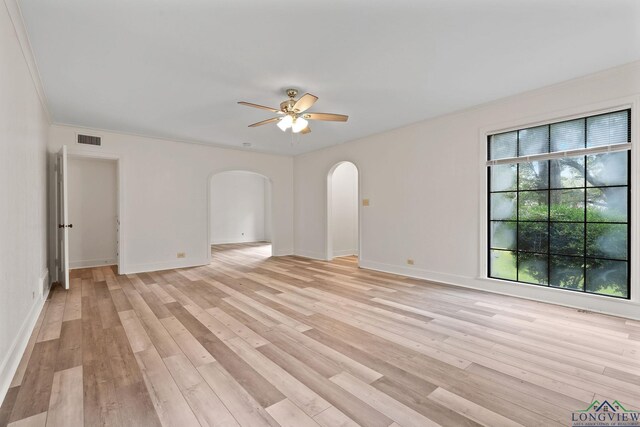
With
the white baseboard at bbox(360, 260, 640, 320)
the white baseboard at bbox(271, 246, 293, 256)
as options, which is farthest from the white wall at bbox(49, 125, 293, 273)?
the white baseboard at bbox(360, 260, 640, 320)

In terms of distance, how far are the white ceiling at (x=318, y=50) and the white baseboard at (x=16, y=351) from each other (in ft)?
8.34

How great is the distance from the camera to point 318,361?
2.30 metres

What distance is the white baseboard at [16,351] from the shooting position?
6.27 ft

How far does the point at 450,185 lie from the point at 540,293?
6.15ft

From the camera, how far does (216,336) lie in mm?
2768

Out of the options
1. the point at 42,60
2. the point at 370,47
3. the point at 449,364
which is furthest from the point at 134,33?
the point at 449,364

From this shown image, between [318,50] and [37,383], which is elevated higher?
[318,50]

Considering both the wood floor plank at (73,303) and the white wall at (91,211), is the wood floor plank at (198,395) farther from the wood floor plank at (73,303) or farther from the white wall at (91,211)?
the white wall at (91,211)

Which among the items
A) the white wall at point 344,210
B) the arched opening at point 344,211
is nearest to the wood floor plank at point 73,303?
the arched opening at point 344,211

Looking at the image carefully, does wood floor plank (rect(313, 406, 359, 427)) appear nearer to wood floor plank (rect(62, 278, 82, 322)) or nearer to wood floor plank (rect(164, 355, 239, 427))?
wood floor plank (rect(164, 355, 239, 427))

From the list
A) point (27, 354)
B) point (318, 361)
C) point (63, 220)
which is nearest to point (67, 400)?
point (27, 354)

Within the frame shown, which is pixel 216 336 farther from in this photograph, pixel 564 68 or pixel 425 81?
pixel 564 68

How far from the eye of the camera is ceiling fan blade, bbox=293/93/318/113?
3161 millimetres

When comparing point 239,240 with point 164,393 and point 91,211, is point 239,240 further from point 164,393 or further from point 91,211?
point 164,393
